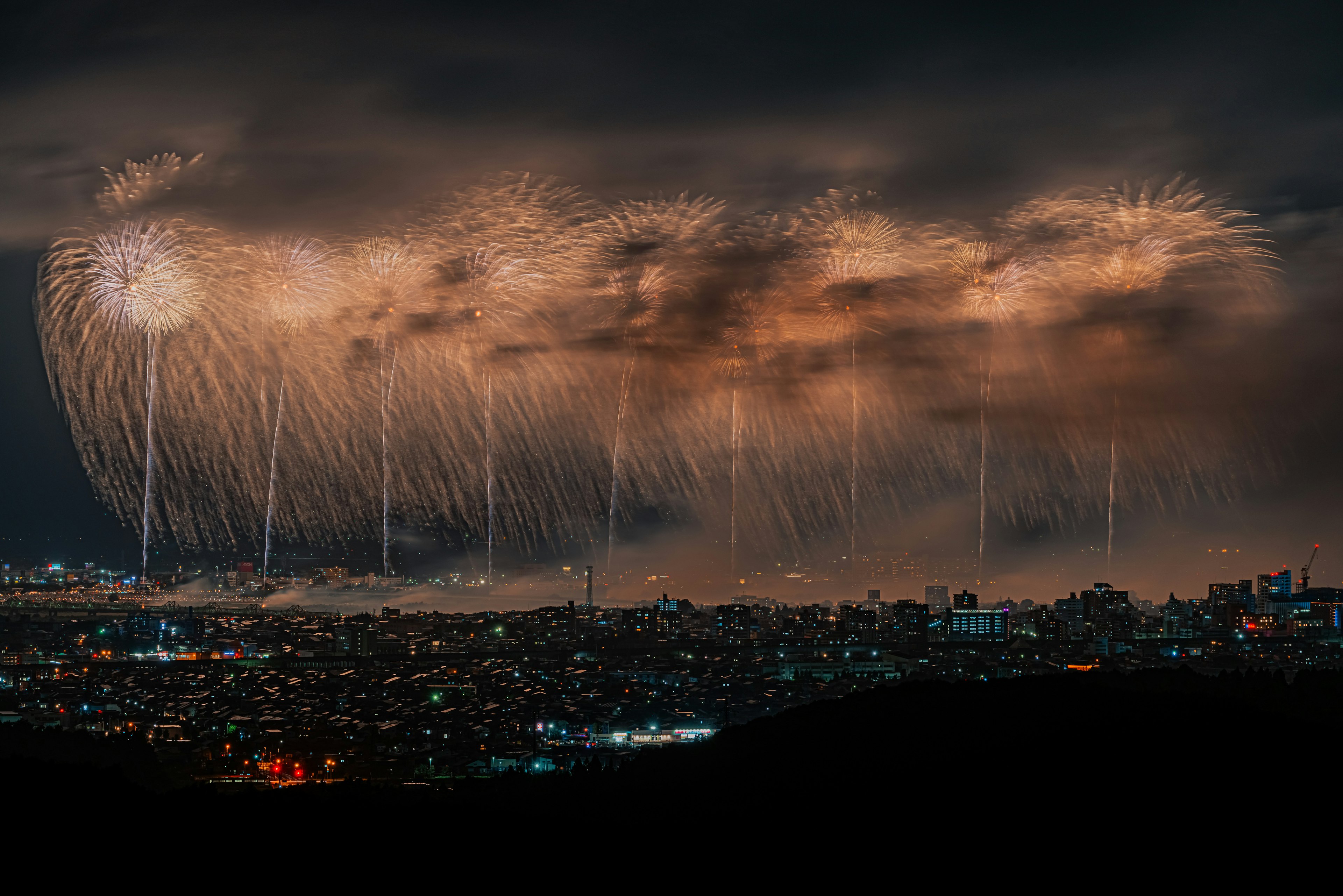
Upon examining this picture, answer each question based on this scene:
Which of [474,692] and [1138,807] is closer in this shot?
[1138,807]

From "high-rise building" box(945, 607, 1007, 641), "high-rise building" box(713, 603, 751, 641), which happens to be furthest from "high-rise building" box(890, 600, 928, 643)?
"high-rise building" box(713, 603, 751, 641)

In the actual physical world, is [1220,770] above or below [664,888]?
above

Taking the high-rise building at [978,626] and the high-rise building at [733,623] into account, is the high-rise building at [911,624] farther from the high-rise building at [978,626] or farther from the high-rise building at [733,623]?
the high-rise building at [733,623]

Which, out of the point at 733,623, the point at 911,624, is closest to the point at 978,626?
the point at 911,624

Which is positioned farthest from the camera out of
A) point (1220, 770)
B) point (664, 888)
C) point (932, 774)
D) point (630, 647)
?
point (630, 647)

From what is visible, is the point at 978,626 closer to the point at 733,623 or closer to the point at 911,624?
the point at 911,624

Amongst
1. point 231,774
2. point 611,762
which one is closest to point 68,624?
point 231,774

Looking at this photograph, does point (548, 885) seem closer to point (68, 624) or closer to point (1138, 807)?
point (1138, 807)

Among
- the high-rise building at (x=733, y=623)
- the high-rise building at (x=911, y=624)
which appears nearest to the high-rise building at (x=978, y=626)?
the high-rise building at (x=911, y=624)

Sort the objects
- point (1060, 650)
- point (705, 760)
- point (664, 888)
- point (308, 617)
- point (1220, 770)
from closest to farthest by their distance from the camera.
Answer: point (664, 888)
point (1220, 770)
point (705, 760)
point (1060, 650)
point (308, 617)

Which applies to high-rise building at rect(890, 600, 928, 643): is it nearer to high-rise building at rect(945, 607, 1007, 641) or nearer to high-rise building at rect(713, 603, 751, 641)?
high-rise building at rect(945, 607, 1007, 641)
